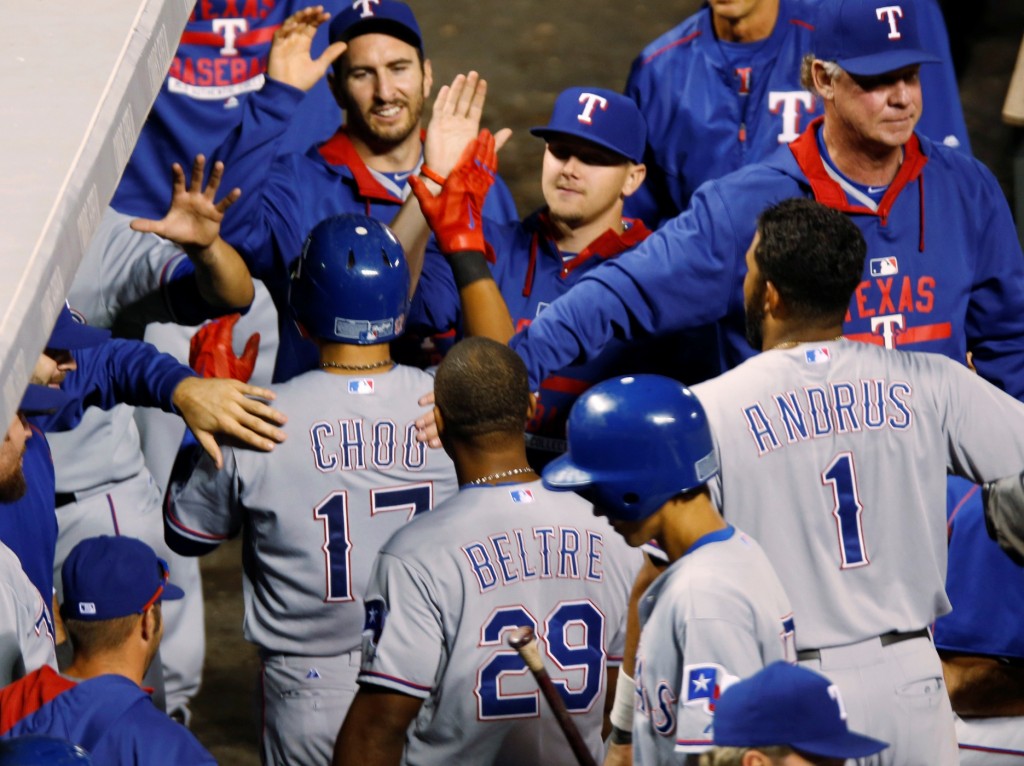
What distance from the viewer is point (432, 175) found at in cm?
411

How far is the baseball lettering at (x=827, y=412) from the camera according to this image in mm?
3018

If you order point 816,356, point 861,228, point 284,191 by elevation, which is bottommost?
point 816,356

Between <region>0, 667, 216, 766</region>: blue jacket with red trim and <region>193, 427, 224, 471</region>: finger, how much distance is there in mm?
655

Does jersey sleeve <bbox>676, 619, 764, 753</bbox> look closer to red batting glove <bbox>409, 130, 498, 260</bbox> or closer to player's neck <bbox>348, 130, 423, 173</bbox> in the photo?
red batting glove <bbox>409, 130, 498, 260</bbox>

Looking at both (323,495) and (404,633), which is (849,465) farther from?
(323,495)

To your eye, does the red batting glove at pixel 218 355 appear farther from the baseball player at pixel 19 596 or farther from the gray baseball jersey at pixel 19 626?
the gray baseball jersey at pixel 19 626

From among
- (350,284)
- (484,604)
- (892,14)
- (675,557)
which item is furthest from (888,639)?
(892,14)

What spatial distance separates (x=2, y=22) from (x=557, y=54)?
240 inches

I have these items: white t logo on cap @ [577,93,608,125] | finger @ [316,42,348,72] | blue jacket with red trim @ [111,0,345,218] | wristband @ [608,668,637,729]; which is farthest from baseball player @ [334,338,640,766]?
blue jacket with red trim @ [111,0,345,218]

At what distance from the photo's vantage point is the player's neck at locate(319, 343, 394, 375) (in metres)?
3.46

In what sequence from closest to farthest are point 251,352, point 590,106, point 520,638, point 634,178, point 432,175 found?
point 520,638
point 432,175
point 251,352
point 590,106
point 634,178

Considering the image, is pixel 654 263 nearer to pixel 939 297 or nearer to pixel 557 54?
pixel 939 297

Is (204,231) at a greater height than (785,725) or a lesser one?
greater

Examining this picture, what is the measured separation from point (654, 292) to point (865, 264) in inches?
19.6
